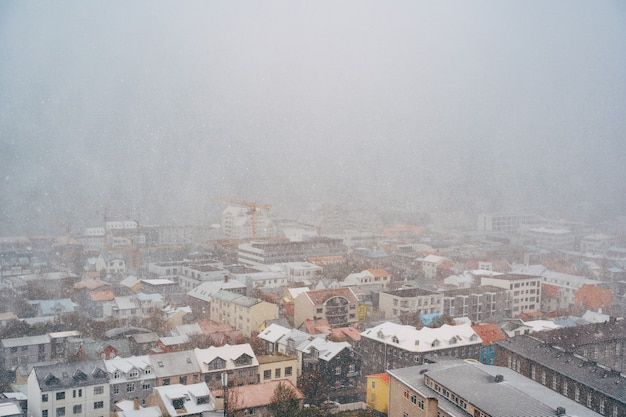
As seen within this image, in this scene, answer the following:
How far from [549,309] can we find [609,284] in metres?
1.08

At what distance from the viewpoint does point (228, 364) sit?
6.02 m

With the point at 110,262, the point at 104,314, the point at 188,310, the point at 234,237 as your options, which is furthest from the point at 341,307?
the point at 234,237

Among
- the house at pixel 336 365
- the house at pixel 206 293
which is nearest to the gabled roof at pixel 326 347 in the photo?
the house at pixel 336 365

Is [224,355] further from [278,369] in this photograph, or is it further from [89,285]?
[89,285]

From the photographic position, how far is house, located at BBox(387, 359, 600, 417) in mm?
4355

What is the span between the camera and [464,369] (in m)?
5.09

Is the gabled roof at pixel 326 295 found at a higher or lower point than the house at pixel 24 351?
higher

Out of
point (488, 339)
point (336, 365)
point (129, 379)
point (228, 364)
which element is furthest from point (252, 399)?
point (488, 339)

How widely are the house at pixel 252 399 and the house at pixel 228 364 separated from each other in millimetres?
390

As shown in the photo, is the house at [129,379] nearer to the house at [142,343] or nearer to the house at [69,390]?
the house at [69,390]

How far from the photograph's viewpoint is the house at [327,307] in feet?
27.6

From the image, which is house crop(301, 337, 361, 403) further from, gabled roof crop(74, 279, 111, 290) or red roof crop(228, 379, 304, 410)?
gabled roof crop(74, 279, 111, 290)

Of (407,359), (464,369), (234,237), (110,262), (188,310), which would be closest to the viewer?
(464,369)

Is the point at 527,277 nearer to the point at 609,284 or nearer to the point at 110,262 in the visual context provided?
the point at 609,284
